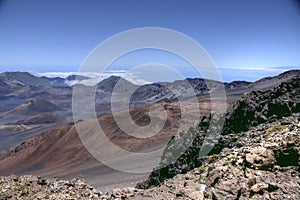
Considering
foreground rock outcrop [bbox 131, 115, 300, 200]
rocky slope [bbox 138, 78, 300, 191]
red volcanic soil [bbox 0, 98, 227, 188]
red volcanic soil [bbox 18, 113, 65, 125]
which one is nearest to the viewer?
foreground rock outcrop [bbox 131, 115, 300, 200]

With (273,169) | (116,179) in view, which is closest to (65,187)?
(273,169)

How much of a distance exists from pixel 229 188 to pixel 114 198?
15.6 feet

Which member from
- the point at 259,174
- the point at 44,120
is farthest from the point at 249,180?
the point at 44,120

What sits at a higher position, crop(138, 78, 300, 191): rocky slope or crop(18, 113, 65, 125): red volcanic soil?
crop(138, 78, 300, 191): rocky slope

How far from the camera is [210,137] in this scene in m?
15.8

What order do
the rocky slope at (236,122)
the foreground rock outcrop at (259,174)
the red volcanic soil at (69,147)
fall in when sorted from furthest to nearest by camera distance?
the red volcanic soil at (69,147), the rocky slope at (236,122), the foreground rock outcrop at (259,174)

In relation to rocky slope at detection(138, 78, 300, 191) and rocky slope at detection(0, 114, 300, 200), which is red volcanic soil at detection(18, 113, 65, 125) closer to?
rocky slope at detection(138, 78, 300, 191)

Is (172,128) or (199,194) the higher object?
(199,194)

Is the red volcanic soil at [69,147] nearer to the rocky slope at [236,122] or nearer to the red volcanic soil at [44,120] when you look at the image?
the rocky slope at [236,122]

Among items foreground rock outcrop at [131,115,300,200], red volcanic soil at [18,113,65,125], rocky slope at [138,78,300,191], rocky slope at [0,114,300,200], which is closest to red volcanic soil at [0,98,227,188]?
rocky slope at [138,78,300,191]

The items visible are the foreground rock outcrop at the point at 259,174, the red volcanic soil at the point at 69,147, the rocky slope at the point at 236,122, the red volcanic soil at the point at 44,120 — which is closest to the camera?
the foreground rock outcrop at the point at 259,174

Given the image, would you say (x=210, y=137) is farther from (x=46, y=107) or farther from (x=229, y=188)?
(x=46, y=107)

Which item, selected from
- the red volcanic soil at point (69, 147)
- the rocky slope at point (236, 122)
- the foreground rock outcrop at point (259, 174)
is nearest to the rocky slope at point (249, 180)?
the foreground rock outcrop at point (259, 174)

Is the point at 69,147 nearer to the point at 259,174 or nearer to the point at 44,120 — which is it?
the point at 259,174
